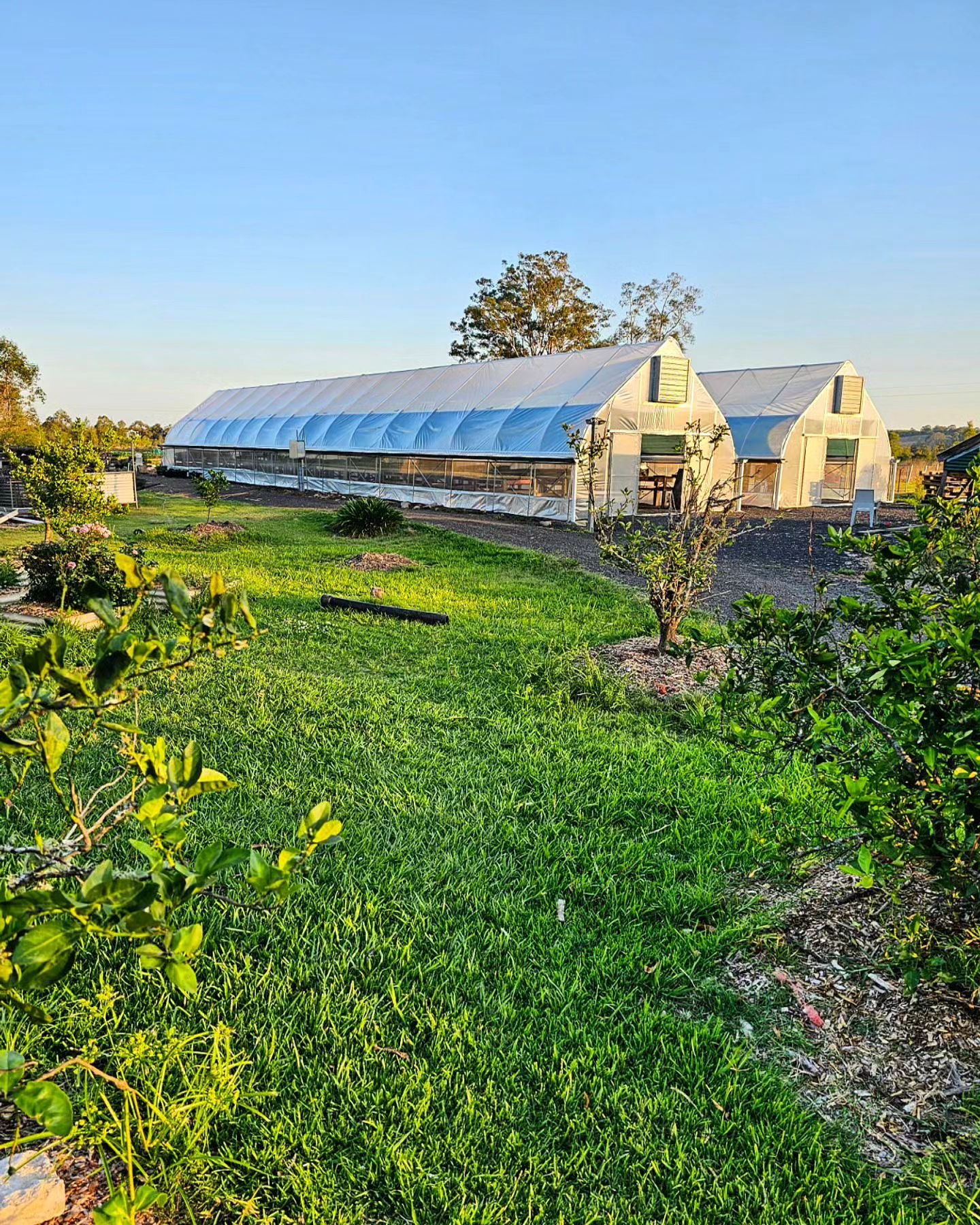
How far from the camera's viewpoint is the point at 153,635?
1.38 meters

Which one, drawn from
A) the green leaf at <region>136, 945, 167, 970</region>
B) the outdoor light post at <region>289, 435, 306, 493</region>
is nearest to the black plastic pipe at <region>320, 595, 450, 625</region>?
the green leaf at <region>136, 945, 167, 970</region>

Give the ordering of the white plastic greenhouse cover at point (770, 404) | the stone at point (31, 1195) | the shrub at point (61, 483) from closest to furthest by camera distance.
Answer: the stone at point (31, 1195) → the shrub at point (61, 483) → the white plastic greenhouse cover at point (770, 404)

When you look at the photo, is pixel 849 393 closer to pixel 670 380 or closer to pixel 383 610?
pixel 670 380

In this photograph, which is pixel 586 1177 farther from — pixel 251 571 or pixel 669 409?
pixel 669 409

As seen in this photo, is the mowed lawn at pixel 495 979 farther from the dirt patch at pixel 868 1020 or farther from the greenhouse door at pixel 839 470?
the greenhouse door at pixel 839 470

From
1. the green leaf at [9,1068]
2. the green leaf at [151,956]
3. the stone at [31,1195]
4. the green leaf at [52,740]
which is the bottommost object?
the stone at [31,1195]

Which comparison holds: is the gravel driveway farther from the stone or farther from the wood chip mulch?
the wood chip mulch

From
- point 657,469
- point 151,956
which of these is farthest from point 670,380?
point 151,956

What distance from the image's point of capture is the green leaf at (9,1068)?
Result: 3.56 feet

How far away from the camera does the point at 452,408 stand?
83.0 feet

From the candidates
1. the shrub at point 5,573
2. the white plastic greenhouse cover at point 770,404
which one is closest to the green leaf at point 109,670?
the shrub at point 5,573

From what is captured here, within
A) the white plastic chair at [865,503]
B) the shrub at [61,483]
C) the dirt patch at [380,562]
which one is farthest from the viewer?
the white plastic chair at [865,503]

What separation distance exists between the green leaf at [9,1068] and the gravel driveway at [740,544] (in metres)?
6.15

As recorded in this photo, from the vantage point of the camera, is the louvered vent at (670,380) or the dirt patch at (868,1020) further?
the louvered vent at (670,380)
